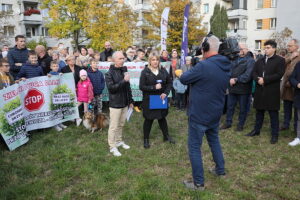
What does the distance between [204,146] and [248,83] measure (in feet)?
7.01

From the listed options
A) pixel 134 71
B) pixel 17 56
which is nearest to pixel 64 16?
pixel 134 71

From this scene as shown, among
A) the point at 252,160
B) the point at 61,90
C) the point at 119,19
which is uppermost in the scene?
the point at 119,19

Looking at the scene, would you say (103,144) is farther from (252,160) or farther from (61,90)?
(252,160)

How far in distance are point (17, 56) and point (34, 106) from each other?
1.75 metres

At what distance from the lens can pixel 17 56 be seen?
7.09m

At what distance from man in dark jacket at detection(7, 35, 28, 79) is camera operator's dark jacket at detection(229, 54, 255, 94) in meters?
5.91

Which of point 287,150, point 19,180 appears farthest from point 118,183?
point 287,150

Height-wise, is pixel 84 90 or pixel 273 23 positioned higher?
pixel 273 23

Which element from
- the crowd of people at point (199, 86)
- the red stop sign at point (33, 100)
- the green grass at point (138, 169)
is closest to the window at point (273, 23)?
the crowd of people at point (199, 86)

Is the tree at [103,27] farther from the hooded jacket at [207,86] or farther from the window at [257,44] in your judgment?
the window at [257,44]

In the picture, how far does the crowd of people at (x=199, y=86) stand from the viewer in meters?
3.57

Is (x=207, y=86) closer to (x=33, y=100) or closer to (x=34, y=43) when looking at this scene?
(x=33, y=100)

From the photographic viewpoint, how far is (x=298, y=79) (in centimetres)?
555

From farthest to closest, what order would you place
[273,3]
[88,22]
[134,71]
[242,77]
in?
[273,3] → [88,22] → [134,71] → [242,77]
